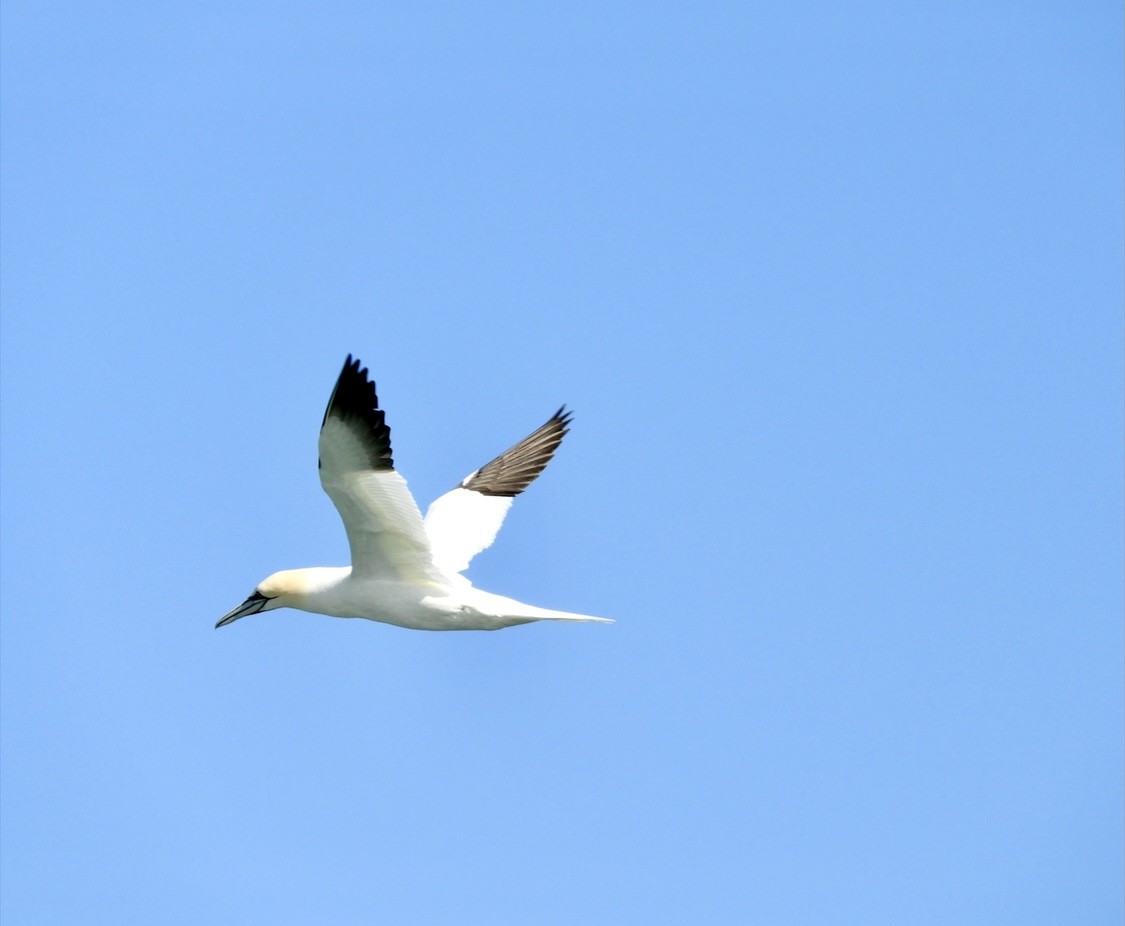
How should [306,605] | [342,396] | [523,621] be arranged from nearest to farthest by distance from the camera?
[342,396] < [523,621] < [306,605]

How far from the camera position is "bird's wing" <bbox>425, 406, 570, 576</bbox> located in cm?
1712

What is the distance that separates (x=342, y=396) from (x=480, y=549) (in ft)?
12.4

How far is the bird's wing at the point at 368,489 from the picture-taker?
1383 centimetres

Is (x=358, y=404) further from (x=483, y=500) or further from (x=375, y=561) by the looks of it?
(x=483, y=500)

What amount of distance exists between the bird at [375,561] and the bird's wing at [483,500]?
0.03 meters

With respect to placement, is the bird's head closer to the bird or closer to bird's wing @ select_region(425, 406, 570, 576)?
the bird

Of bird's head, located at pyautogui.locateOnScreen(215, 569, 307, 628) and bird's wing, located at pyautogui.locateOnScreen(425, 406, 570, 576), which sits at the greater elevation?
bird's wing, located at pyautogui.locateOnScreen(425, 406, 570, 576)

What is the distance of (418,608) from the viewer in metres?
15.1

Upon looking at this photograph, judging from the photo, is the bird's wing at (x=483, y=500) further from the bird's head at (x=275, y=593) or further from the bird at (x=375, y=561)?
the bird's head at (x=275, y=593)

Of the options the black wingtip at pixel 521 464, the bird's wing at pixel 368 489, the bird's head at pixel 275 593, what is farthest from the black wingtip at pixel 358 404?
the black wingtip at pixel 521 464

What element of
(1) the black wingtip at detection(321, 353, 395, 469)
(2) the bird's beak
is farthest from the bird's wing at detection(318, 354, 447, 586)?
(2) the bird's beak

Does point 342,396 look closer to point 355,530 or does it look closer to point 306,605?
point 355,530

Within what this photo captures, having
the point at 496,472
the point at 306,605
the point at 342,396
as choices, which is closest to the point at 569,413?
the point at 496,472

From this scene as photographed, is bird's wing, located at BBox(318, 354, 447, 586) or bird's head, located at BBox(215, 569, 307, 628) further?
bird's head, located at BBox(215, 569, 307, 628)
